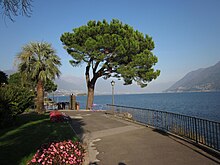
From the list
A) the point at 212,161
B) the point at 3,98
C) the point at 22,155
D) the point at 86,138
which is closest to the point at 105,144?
the point at 86,138

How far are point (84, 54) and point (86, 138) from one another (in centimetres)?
1528

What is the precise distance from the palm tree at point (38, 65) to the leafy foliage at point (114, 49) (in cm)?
439

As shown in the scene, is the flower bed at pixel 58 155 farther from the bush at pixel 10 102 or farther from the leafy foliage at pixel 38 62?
the leafy foliage at pixel 38 62

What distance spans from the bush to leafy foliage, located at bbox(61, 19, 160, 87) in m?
10.6

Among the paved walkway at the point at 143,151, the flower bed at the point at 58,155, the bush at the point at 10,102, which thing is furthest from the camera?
the bush at the point at 10,102

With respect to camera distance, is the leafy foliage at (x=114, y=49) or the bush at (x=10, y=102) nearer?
the bush at (x=10, y=102)

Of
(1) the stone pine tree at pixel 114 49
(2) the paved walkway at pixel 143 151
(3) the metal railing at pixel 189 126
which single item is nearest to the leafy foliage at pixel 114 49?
(1) the stone pine tree at pixel 114 49

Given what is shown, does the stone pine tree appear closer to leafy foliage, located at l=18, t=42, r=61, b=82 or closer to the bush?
leafy foliage, located at l=18, t=42, r=61, b=82

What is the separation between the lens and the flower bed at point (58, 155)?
524 centimetres

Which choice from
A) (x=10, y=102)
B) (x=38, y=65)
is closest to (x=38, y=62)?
(x=38, y=65)

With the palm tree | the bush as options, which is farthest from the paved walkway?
the palm tree

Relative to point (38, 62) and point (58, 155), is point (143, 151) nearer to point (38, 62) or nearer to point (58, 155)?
point (58, 155)

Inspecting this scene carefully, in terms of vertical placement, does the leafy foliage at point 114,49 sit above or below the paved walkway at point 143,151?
above

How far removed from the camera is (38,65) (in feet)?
61.0
